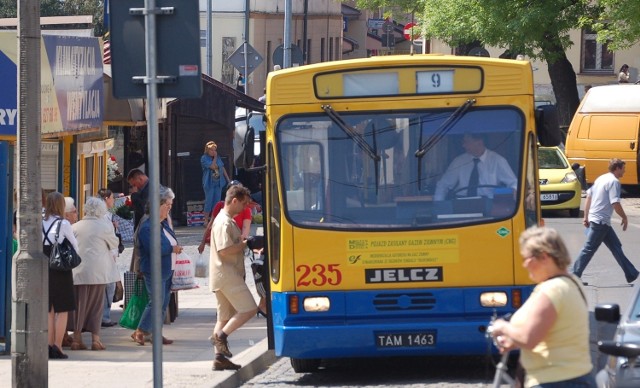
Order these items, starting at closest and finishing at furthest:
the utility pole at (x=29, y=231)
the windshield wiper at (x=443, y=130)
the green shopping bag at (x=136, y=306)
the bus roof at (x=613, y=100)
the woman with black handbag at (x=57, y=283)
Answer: the utility pole at (x=29, y=231) < the windshield wiper at (x=443, y=130) < the woman with black handbag at (x=57, y=283) < the green shopping bag at (x=136, y=306) < the bus roof at (x=613, y=100)

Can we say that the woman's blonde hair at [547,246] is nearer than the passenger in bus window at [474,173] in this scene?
Yes

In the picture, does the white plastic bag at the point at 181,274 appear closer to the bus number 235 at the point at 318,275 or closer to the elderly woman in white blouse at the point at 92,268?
the elderly woman in white blouse at the point at 92,268

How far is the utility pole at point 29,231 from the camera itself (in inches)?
381

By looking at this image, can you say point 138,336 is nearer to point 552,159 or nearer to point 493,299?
point 493,299

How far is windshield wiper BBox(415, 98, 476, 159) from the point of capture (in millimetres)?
10930

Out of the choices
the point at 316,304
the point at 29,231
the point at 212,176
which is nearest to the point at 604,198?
the point at 316,304

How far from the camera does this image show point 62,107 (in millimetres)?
13102

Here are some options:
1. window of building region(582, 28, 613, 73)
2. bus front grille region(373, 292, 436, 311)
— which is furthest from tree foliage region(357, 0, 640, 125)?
bus front grille region(373, 292, 436, 311)

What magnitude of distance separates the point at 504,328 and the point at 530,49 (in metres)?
31.4

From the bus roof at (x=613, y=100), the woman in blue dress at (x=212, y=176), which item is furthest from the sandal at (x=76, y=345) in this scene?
the bus roof at (x=613, y=100)

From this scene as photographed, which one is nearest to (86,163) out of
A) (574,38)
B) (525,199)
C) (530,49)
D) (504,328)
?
(525,199)

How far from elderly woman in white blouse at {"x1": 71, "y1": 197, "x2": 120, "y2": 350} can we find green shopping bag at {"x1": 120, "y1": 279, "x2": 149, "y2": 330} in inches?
13.1

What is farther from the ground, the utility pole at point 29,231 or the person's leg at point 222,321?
the utility pole at point 29,231

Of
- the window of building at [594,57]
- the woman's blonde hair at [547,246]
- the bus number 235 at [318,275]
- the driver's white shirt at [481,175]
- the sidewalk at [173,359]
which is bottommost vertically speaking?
the sidewalk at [173,359]
